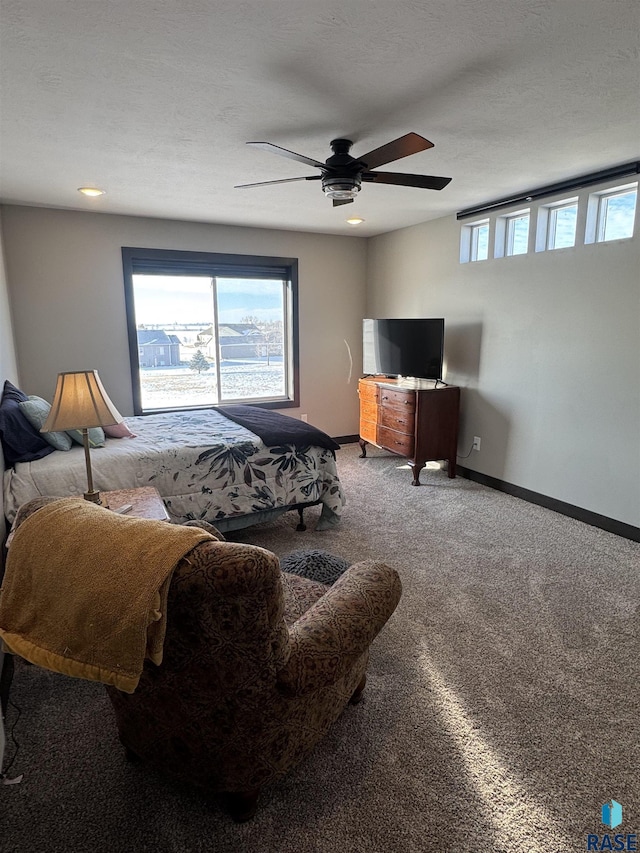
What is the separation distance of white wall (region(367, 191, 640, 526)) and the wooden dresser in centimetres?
18

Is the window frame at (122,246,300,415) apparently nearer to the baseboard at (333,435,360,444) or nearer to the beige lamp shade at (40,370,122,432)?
the baseboard at (333,435,360,444)

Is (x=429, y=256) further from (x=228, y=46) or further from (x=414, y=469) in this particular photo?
(x=228, y=46)

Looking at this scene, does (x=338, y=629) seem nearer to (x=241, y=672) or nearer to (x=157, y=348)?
(x=241, y=672)

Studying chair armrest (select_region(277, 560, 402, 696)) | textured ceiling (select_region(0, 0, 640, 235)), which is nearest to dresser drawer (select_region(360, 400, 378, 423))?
textured ceiling (select_region(0, 0, 640, 235))

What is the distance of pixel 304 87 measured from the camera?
2096mm

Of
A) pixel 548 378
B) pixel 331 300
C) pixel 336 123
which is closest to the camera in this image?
Answer: pixel 336 123

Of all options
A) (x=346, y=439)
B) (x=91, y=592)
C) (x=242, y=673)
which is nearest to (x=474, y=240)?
(x=346, y=439)

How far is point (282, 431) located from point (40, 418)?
1.54 metres

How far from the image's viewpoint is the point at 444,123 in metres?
2.50

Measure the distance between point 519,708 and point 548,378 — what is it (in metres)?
2.65

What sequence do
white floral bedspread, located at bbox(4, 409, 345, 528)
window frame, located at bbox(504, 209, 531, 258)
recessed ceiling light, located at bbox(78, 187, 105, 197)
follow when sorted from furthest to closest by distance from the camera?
1. window frame, located at bbox(504, 209, 531, 258)
2. recessed ceiling light, located at bbox(78, 187, 105, 197)
3. white floral bedspread, located at bbox(4, 409, 345, 528)

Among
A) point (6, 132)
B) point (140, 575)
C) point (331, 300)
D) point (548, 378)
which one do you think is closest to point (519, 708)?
point (140, 575)

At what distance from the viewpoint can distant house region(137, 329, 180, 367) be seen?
483cm

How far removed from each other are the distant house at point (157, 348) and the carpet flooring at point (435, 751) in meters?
3.34
